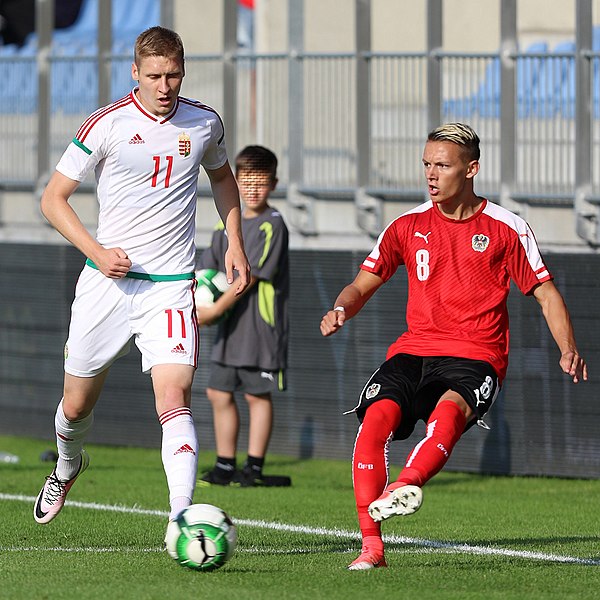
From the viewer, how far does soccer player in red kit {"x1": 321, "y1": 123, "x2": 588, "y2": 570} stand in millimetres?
7031

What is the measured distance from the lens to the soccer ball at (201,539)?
260 inches

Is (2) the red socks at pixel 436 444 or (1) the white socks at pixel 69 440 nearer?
(2) the red socks at pixel 436 444

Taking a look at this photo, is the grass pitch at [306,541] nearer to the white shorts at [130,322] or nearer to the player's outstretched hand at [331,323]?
the white shorts at [130,322]

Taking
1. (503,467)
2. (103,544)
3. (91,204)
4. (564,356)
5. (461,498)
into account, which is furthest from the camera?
(91,204)

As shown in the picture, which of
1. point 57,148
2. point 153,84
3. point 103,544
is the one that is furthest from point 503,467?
point 57,148

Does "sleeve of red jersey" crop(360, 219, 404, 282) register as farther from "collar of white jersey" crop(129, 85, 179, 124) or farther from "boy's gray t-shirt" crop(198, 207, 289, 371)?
"boy's gray t-shirt" crop(198, 207, 289, 371)

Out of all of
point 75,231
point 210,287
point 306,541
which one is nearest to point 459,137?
point 75,231

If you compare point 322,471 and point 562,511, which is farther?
point 322,471

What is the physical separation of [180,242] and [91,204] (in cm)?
913

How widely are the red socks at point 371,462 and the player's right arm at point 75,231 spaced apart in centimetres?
128

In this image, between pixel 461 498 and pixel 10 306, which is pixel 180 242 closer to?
pixel 461 498

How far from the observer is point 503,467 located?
11.9 metres

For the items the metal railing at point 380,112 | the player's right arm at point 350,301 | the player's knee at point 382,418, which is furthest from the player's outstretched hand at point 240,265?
the metal railing at point 380,112

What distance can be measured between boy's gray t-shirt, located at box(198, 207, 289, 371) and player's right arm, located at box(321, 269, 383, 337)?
12.1ft
